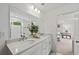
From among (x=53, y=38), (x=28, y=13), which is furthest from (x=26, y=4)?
(x=53, y=38)

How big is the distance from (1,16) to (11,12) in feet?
0.49

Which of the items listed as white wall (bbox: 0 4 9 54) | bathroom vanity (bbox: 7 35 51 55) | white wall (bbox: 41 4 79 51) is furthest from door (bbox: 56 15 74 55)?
white wall (bbox: 0 4 9 54)

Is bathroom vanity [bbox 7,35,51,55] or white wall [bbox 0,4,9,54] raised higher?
white wall [bbox 0,4,9,54]

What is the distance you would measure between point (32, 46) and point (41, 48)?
Result: 181mm

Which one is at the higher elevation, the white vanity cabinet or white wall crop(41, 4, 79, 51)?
white wall crop(41, 4, 79, 51)

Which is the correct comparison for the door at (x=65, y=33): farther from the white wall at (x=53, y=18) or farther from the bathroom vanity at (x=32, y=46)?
the bathroom vanity at (x=32, y=46)

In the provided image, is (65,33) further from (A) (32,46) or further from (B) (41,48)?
(A) (32,46)

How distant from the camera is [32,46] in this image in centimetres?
166

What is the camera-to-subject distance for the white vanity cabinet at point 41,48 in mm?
1656

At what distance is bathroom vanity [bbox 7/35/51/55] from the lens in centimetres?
159

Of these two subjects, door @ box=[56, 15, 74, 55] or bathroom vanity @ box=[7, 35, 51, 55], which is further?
→ door @ box=[56, 15, 74, 55]

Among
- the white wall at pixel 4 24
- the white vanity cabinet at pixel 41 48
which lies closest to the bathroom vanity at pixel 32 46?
the white vanity cabinet at pixel 41 48

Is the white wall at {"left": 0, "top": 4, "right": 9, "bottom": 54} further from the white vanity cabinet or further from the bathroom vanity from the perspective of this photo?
the white vanity cabinet

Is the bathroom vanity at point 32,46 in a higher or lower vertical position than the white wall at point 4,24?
lower
